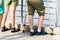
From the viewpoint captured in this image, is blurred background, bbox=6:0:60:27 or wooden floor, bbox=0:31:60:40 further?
blurred background, bbox=6:0:60:27

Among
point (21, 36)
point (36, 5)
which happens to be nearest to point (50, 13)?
point (36, 5)

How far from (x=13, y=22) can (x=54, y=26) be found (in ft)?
4.10

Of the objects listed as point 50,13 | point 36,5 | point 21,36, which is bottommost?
point 21,36

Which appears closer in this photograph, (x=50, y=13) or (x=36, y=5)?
(x=36, y=5)

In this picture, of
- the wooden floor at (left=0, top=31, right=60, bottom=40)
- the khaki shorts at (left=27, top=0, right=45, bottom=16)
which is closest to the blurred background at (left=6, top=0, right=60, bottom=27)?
the wooden floor at (left=0, top=31, right=60, bottom=40)

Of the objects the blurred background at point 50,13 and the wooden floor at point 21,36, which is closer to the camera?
the wooden floor at point 21,36

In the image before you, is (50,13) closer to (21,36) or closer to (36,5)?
(36,5)

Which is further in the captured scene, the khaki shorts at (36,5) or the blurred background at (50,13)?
the blurred background at (50,13)

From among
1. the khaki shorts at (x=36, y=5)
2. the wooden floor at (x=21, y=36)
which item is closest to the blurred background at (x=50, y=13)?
the wooden floor at (x=21, y=36)

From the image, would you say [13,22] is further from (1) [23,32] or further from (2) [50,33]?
(2) [50,33]

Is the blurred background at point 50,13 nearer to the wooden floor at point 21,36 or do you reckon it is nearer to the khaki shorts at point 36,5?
the wooden floor at point 21,36

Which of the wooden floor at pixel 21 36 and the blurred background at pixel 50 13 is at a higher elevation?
the blurred background at pixel 50 13

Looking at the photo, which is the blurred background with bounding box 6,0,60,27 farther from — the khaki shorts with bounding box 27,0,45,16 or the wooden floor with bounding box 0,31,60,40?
the khaki shorts with bounding box 27,0,45,16

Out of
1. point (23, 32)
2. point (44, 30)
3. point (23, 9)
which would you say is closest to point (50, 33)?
point (44, 30)
